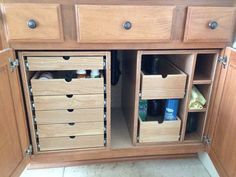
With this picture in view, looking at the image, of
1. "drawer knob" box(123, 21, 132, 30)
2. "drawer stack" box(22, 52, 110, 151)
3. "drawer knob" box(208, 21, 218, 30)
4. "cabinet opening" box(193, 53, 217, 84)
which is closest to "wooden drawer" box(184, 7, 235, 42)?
"drawer knob" box(208, 21, 218, 30)

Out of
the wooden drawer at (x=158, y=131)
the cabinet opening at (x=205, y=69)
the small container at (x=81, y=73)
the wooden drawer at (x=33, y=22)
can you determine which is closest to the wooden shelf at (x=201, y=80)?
the cabinet opening at (x=205, y=69)

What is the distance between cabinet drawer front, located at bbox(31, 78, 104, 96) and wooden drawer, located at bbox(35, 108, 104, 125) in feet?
0.31

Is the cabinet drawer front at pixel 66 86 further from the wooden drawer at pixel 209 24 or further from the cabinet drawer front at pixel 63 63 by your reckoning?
the wooden drawer at pixel 209 24

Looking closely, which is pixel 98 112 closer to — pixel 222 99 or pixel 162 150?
pixel 162 150

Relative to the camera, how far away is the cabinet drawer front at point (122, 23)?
80cm

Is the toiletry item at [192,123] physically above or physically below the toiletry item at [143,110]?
below

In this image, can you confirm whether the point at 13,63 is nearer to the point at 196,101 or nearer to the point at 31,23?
the point at 31,23

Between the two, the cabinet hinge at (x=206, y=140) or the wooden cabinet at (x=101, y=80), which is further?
the cabinet hinge at (x=206, y=140)

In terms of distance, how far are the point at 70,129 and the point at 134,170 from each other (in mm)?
415

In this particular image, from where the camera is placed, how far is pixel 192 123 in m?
1.16

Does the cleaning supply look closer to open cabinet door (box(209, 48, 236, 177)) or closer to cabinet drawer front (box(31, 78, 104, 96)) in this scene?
open cabinet door (box(209, 48, 236, 177))

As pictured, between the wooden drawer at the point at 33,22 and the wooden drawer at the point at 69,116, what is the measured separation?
334 mm

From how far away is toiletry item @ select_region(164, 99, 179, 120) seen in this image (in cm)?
106

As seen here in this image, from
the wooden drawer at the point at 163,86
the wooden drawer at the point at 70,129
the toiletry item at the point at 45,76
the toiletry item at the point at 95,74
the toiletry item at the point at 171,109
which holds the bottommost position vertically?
the wooden drawer at the point at 70,129
